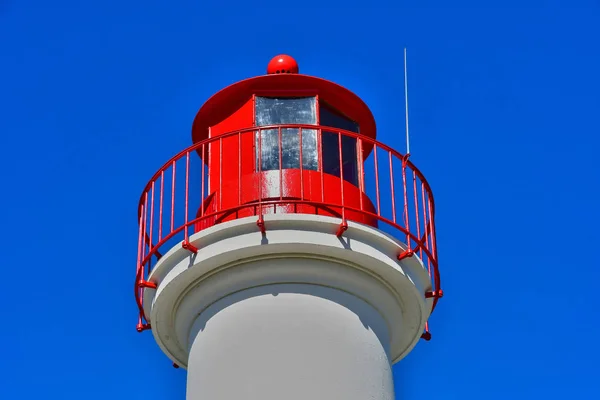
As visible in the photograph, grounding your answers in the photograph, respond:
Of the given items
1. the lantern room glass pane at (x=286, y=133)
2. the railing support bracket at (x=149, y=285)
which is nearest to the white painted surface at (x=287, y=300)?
the railing support bracket at (x=149, y=285)

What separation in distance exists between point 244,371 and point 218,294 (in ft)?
2.75

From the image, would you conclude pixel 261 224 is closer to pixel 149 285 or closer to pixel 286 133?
pixel 149 285

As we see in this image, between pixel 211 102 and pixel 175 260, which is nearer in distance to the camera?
pixel 175 260

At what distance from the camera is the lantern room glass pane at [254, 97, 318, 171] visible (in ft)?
36.9

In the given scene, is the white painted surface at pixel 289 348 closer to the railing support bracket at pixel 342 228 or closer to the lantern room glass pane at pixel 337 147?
the railing support bracket at pixel 342 228

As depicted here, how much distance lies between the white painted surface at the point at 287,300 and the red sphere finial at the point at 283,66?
238cm

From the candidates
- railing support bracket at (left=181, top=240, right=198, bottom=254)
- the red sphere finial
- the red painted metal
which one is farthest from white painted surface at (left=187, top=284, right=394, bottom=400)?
the red sphere finial

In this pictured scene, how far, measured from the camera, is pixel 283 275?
33.3 ft

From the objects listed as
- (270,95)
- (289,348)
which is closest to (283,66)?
(270,95)

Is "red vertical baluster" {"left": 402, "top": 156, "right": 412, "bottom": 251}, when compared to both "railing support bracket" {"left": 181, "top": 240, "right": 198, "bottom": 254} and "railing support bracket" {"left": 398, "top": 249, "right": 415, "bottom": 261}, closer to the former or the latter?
"railing support bracket" {"left": 398, "top": 249, "right": 415, "bottom": 261}

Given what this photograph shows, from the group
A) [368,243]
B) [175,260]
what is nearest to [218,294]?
[175,260]

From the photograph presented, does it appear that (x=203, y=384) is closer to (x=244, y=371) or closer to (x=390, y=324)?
(x=244, y=371)

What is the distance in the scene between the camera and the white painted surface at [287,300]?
983 centimetres

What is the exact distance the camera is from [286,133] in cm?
1149
